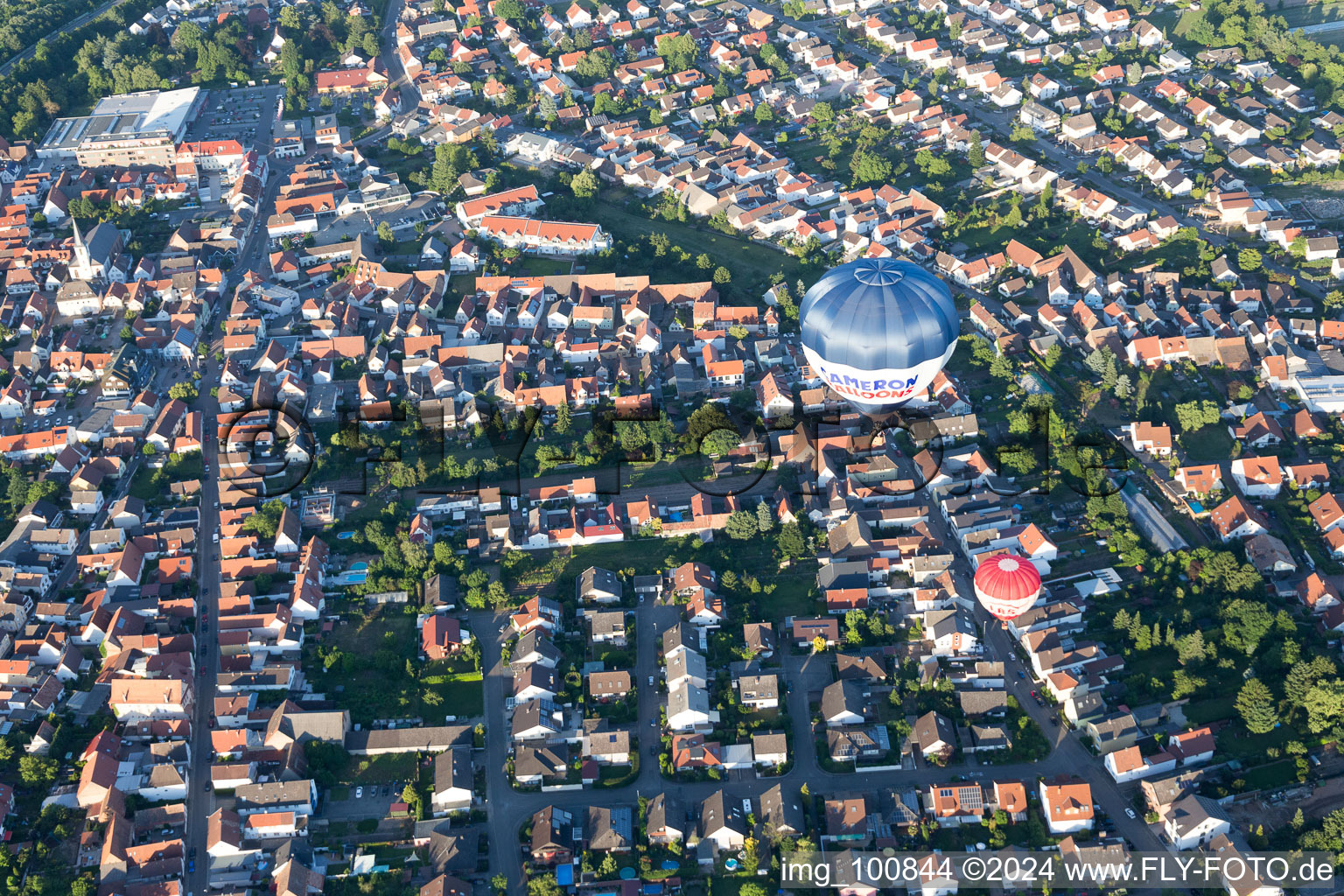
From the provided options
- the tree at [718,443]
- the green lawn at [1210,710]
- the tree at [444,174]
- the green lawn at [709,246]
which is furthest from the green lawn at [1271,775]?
the tree at [444,174]

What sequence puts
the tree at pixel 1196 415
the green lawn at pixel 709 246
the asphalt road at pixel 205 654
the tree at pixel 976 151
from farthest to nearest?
1. the tree at pixel 976 151
2. the green lawn at pixel 709 246
3. the tree at pixel 1196 415
4. the asphalt road at pixel 205 654

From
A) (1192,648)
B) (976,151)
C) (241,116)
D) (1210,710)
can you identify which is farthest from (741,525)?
(241,116)

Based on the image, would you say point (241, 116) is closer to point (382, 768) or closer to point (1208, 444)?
point (382, 768)

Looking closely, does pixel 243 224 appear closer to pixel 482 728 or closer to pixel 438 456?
pixel 438 456

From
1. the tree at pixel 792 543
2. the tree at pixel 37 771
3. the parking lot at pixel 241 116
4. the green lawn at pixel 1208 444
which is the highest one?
the parking lot at pixel 241 116

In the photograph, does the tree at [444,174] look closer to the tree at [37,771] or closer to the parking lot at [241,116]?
the parking lot at [241,116]

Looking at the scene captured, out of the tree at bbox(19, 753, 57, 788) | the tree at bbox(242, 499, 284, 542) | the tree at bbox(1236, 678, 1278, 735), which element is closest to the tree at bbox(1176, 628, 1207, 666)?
the tree at bbox(1236, 678, 1278, 735)
